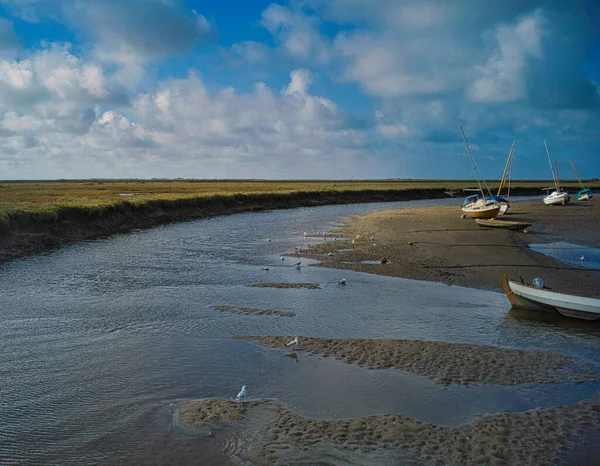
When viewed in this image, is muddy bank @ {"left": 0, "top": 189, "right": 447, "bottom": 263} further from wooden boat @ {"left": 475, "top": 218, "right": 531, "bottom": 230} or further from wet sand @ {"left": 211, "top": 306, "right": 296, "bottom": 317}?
wooden boat @ {"left": 475, "top": 218, "right": 531, "bottom": 230}

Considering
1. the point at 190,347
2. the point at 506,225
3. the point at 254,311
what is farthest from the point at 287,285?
the point at 506,225

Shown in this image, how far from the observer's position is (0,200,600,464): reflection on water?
407 inches

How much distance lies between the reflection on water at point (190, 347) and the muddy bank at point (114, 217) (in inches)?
198

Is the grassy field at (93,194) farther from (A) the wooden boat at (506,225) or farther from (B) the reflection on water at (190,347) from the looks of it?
(A) the wooden boat at (506,225)

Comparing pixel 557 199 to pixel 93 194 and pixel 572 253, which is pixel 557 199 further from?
pixel 93 194

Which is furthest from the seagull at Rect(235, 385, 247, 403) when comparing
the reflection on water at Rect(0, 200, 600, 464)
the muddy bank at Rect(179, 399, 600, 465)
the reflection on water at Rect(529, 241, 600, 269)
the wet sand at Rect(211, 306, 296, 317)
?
the reflection on water at Rect(529, 241, 600, 269)

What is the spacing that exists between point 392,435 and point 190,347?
7.31 metres

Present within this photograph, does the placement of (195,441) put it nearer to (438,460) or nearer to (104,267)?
(438,460)

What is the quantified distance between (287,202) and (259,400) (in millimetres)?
74536

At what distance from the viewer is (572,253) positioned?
105 ft

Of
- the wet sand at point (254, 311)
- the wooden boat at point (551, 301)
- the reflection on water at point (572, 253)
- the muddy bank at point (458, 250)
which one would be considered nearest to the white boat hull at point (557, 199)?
the muddy bank at point (458, 250)

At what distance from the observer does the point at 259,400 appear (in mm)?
11461

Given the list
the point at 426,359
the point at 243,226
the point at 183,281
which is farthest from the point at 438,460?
the point at 243,226

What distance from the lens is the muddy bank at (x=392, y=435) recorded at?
913 cm
